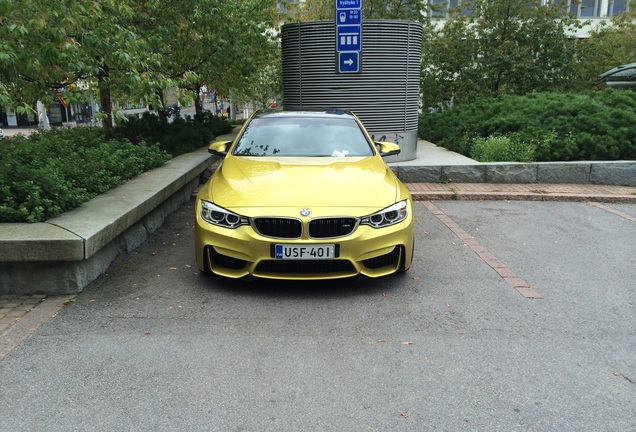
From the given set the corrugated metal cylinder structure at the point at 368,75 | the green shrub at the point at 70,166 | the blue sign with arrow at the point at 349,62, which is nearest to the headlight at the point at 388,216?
the green shrub at the point at 70,166

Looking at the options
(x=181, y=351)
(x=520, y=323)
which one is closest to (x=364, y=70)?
(x=520, y=323)

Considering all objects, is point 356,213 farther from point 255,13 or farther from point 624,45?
point 624,45

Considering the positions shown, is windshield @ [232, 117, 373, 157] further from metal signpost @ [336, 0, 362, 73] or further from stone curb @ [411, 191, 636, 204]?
metal signpost @ [336, 0, 362, 73]

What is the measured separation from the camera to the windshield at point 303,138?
6062mm

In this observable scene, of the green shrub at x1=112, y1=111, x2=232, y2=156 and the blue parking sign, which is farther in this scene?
the green shrub at x1=112, y1=111, x2=232, y2=156

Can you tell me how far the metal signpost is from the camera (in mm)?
10414

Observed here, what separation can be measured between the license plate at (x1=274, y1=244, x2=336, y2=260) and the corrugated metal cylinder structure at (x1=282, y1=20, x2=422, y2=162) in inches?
256

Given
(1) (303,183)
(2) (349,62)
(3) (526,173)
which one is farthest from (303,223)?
(2) (349,62)

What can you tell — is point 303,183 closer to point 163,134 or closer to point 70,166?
point 70,166

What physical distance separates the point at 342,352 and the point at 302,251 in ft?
3.42

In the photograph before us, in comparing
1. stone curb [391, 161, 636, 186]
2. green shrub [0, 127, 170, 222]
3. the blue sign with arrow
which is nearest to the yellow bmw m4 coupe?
green shrub [0, 127, 170, 222]

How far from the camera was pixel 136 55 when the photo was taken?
637 cm

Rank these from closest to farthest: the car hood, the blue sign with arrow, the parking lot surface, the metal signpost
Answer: the parking lot surface → the car hood → the metal signpost → the blue sign with arrow

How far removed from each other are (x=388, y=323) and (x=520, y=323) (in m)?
1.05
